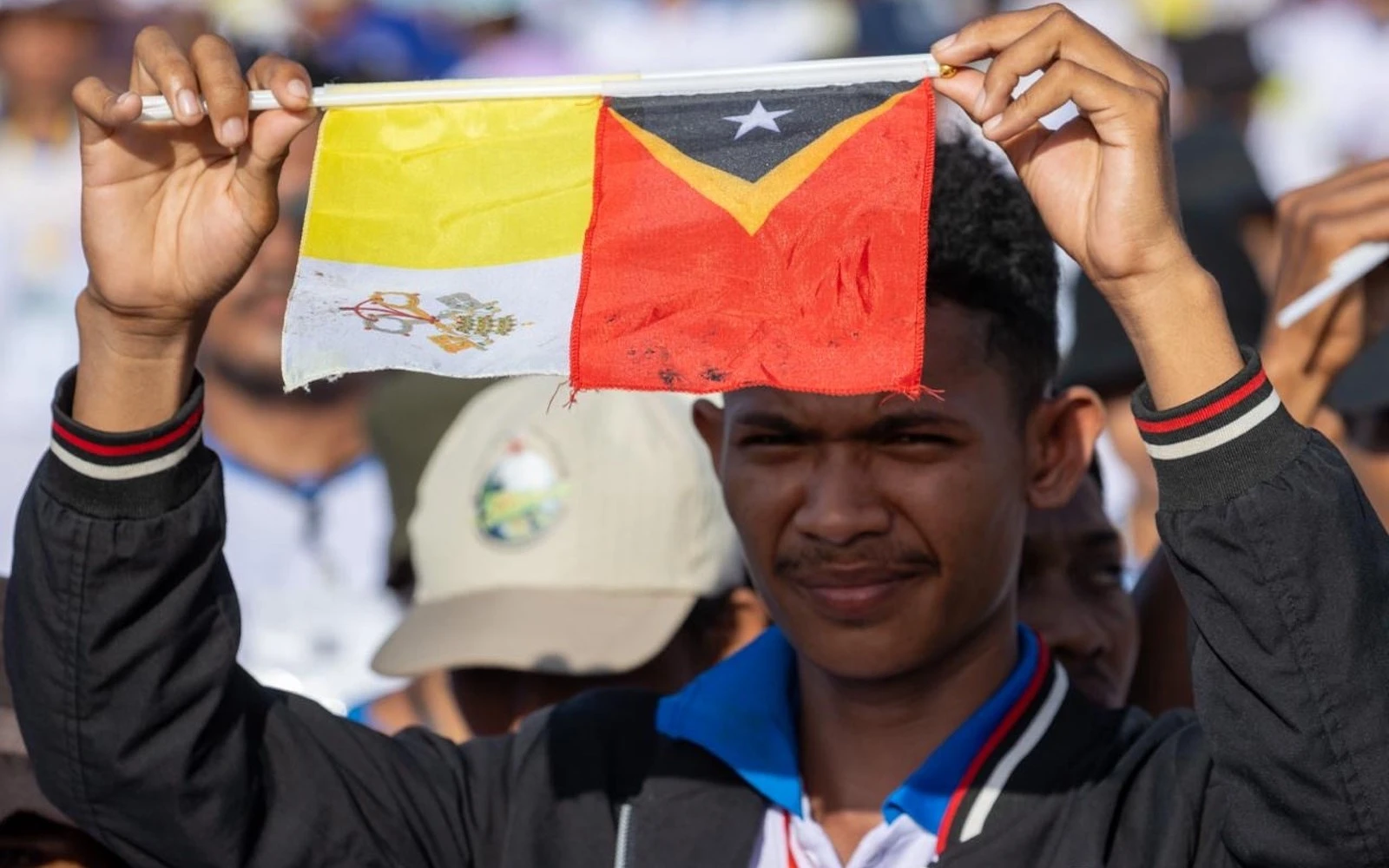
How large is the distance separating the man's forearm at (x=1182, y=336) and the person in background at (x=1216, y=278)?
2.08 metres

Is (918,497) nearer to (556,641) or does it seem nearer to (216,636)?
(216,636)

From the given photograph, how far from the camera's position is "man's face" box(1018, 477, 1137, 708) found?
3500 millimetres

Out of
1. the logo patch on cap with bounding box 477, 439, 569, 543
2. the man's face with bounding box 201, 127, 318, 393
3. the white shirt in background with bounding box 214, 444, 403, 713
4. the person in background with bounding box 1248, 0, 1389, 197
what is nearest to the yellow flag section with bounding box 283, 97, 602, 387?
the logo patch on cap with bounding box 477, 439, 569, 543

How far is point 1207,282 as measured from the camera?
2.22 meters

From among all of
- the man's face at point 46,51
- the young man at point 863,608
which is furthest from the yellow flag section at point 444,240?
the man's face at point 46,51

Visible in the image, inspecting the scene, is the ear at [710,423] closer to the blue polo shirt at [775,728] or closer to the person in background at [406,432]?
the blue polo shirt at [775,728]

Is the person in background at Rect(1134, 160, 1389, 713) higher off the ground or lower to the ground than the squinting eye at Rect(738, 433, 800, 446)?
higher

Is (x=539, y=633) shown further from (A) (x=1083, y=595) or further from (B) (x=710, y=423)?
(A) (x=1083, y=595)

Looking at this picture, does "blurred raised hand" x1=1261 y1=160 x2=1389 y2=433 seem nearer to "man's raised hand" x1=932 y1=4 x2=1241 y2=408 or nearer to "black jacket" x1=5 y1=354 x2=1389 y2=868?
"black jacket" x1=5 y1=354 x2=1389 y2=868

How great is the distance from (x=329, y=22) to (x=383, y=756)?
8478 mm

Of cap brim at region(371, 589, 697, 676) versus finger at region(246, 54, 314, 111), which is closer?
finger at region(246, 54, 314, 111)

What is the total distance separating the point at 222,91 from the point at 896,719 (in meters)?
1.16

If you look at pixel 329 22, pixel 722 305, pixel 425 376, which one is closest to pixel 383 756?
pixel 722 305

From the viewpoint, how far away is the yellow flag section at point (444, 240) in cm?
233
